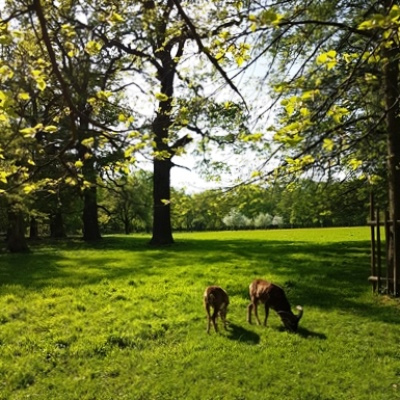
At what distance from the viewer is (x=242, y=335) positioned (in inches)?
336

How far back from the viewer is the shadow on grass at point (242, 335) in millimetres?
8281

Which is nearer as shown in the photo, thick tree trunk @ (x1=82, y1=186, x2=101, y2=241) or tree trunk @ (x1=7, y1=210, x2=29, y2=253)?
tree trunk @ (x1=7, y1=210, x2=29, y2=253)

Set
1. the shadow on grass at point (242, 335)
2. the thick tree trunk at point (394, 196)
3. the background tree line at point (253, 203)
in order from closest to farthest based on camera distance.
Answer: the background tree line at point (253, 203), the shadow on grass at point (242, 335), the thick tree trunk at point (394, 196)

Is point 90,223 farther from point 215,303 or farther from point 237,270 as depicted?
point 215,303

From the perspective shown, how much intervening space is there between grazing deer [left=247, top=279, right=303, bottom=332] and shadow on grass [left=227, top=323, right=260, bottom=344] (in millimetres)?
451

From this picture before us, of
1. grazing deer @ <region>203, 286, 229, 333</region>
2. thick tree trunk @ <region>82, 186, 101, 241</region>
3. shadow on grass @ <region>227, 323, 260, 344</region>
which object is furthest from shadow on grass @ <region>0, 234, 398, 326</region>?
thick tree trunk @ <region>82, 186, 101, 241</region>

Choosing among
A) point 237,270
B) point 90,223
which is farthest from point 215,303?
point 90,223

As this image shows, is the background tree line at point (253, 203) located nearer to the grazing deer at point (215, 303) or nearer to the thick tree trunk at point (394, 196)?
the grazing deer at point (215, 303)

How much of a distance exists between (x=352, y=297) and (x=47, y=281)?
8.87 meters

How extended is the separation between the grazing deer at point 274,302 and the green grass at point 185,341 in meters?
0.29

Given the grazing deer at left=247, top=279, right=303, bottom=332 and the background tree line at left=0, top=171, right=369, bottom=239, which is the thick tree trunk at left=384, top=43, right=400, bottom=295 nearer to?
the background tree line at left=0, top=171, right=369, bottom=239

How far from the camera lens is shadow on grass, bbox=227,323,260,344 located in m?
8.28

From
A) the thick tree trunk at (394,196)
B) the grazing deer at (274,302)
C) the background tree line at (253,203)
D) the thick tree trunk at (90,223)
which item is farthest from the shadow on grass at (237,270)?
the thick tree trunk at (90,223)

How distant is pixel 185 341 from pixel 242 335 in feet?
3.64
